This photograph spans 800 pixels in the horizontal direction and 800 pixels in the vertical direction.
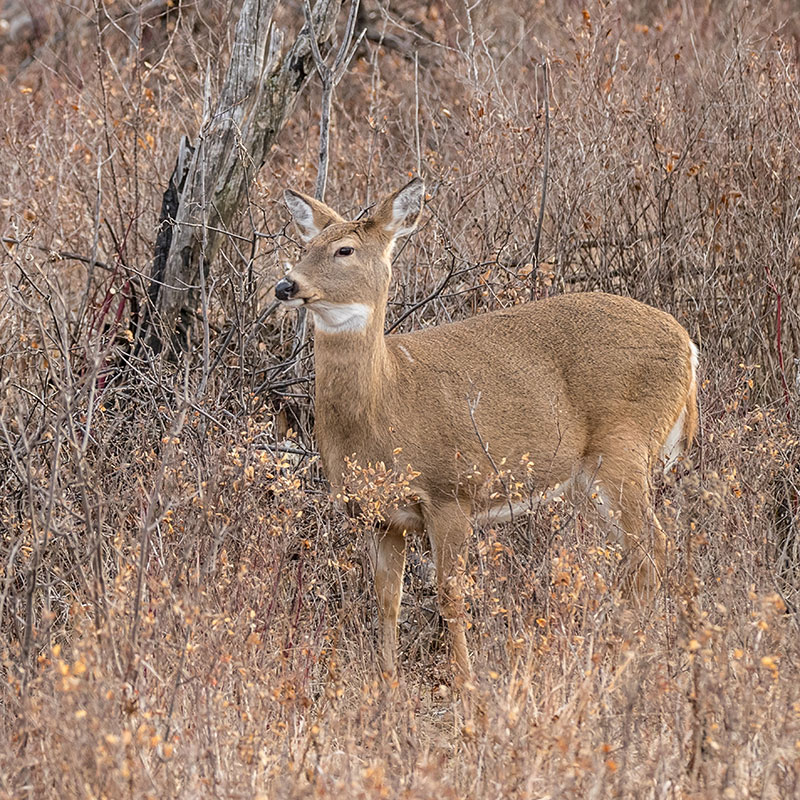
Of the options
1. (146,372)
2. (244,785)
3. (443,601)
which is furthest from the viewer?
(146,372)

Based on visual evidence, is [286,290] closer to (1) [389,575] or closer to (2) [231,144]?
(1) [389,575]

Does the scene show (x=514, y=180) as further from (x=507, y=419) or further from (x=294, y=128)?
(x=294, y=128)

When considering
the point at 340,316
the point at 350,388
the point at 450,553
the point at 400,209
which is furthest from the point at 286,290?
the point at 450,553

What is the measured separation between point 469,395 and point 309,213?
114cm

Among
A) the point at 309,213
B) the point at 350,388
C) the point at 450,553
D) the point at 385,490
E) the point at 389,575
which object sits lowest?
the point at 389,575

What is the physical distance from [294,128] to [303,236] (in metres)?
5.03

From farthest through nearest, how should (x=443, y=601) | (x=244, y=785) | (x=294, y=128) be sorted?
1. (x=294, y=128)
2. (x=443, y=601)
3. (x=244, y=785)

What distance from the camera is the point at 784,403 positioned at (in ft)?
22.2

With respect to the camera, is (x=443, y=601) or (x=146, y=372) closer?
(x=443, y=601)

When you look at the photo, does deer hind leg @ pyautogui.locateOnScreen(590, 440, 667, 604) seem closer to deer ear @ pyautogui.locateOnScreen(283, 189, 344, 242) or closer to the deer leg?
the deer leg

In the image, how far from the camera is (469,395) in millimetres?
5801

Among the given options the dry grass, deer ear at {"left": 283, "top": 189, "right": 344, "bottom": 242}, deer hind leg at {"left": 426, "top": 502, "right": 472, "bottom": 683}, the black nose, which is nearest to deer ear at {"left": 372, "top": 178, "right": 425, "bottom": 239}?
deer ear at {"left": 283, "top": 189, "right": 344, "bottom": 242}

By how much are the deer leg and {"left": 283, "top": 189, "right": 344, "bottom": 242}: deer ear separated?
4.69 feet

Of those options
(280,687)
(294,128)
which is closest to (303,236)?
(280,687)
